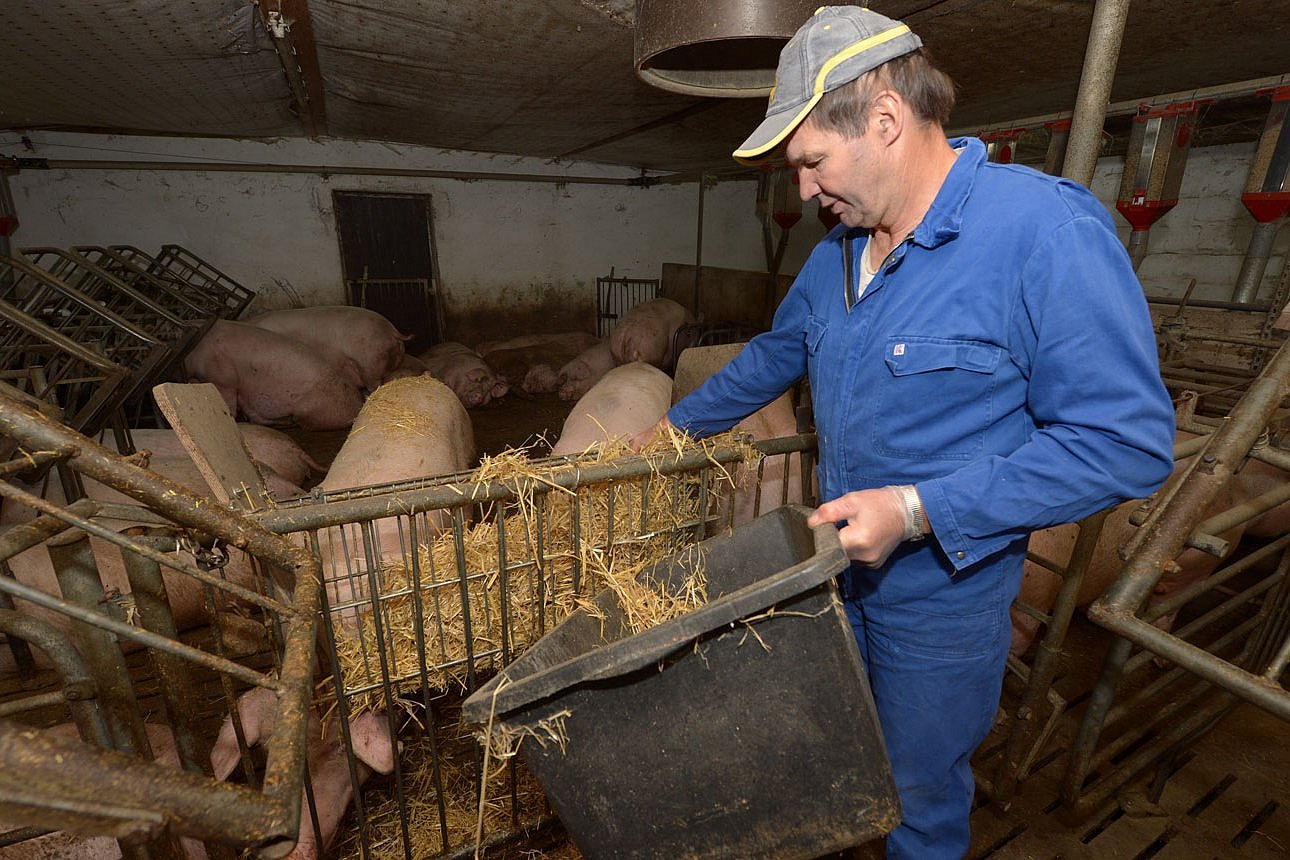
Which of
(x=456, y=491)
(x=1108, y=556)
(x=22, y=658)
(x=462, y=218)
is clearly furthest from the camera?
(x=462, y=218)

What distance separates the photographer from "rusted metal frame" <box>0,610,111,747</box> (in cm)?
133

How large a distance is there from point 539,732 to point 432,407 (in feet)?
11.8

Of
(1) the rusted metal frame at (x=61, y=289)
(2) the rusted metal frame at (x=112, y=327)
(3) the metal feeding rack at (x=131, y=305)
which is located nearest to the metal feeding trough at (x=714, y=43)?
(2) the rusted metal frame at (x=112, y=327)

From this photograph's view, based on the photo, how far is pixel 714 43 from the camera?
8.52ft

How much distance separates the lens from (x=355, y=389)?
742cm

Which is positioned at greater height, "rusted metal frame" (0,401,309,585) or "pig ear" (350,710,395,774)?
"rusted metal frame" (0,401,309,585)

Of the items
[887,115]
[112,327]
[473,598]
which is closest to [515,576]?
[473,598]

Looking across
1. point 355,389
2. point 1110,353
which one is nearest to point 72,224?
point 355,389

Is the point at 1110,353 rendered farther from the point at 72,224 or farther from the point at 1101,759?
the point at 72,224

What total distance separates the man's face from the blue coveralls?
0.16m

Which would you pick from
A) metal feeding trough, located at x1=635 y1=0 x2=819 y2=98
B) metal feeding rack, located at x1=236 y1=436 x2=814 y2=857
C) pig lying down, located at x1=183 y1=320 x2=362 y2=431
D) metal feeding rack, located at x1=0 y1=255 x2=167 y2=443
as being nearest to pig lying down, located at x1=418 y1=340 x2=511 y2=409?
pig lying down, located at x1=183 y1=320 x2=362 y2=431

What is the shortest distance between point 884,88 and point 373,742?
8.47 ft

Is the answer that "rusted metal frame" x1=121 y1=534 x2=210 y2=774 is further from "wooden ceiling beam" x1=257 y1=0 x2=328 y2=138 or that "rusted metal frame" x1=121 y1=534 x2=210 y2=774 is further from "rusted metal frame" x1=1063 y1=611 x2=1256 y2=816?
"wooden ceiling beam" x1=257 y1=0 x2=328 y2=138

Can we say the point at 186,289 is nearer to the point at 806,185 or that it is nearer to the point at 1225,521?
the point at 806,185
